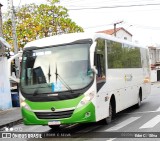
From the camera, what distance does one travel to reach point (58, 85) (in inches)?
405

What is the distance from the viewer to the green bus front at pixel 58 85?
10.1 meters

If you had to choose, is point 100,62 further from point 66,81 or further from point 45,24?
point 45,24

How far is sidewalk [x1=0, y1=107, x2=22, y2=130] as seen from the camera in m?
14.5

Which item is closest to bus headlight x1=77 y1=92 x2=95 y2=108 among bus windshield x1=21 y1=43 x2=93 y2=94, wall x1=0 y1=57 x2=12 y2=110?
bus windshield x1=21 y1=43 x2=93 y2=94

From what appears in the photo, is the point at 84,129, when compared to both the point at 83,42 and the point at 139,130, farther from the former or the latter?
the point at 83,42

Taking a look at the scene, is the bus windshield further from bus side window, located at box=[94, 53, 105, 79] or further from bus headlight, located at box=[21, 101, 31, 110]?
bus side window, located at box=[94, 53, 105, 79]

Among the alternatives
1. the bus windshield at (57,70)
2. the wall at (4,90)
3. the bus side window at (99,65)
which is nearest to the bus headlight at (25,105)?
the bus windshield at (57,70)

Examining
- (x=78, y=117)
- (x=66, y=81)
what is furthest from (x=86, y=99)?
(x=66, y=81)

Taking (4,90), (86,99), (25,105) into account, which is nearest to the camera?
(86,99)

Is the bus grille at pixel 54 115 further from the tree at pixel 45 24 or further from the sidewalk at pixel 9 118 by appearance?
the tree at pixel 45 24

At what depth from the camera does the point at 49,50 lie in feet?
35.6

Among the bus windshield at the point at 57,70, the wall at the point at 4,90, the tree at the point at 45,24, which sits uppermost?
the tree at the point at 45,24

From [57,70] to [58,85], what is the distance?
1.53ft

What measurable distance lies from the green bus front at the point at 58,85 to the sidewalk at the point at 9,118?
158 inches
